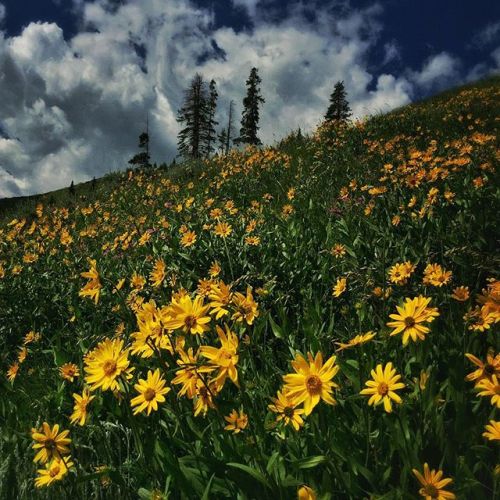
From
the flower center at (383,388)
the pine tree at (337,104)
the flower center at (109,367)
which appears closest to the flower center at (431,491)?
the flower center at (383,388)

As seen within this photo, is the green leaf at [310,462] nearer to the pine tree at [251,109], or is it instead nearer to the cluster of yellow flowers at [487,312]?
the cluster of yellow flowers at [487,312]

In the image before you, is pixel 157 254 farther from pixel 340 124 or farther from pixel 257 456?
pixel 340 124

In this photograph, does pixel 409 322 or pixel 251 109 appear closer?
pixel 409 322

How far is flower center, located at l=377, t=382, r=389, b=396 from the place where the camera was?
1.83m

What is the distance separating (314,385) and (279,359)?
5.82ft

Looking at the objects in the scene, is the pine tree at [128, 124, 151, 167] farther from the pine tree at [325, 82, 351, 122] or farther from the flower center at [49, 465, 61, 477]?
the flower center at [49, 465, 61, 477]

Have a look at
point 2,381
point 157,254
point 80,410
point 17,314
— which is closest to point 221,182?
point 157,254

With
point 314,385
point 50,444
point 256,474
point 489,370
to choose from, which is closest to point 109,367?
point 50,444

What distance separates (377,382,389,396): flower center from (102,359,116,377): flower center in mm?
1099

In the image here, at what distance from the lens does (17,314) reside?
18.1ft

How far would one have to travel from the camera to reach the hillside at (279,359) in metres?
1.89

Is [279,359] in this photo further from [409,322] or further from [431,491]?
[431,491]

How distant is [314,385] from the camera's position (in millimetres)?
1616

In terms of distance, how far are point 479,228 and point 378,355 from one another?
100 inches
